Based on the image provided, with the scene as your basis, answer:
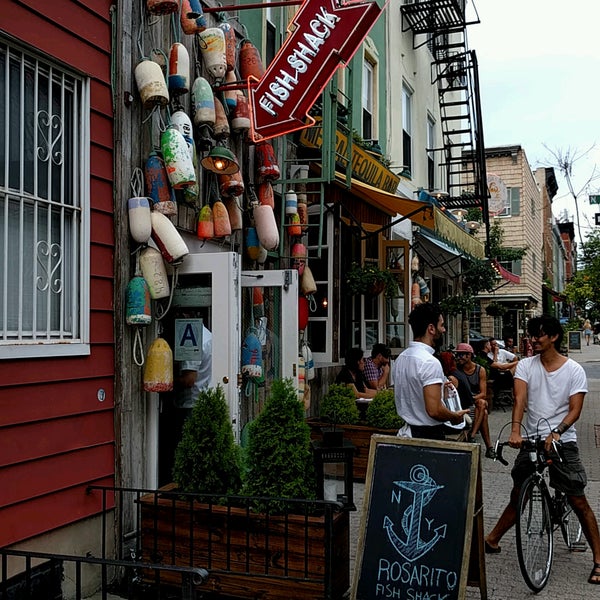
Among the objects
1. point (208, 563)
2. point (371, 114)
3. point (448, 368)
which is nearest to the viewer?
point (208, 563)

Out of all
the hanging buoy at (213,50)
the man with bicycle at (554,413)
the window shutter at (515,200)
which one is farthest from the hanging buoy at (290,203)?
the window shutter at (515,200)

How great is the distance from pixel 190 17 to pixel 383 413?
4.84 metres

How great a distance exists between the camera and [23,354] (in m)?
4.33

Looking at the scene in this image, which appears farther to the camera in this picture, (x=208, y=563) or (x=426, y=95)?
(x=426, y=95)

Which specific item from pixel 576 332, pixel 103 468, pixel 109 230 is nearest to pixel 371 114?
pixel 109 230

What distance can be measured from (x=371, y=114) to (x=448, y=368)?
16.3 ft

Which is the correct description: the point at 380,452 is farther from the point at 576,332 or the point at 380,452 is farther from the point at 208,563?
the point at 576,332

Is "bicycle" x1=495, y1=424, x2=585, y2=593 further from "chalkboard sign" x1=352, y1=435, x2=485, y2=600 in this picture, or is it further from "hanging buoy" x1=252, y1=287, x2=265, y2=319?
"hanging buoy" x1=252, y1=287, x2=265, y2=319

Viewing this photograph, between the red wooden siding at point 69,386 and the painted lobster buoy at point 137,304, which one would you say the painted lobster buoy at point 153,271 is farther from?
the red wooden siding at point 69,386

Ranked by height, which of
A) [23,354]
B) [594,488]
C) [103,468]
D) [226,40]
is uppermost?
[226,40]

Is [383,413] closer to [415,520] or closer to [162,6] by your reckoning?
[415,520]

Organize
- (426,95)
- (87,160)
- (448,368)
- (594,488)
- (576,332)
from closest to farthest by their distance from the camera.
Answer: (87,160) < (594,488) < (448,368) < (426,95) < (576,332)

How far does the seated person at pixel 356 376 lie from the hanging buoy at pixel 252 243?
2626 mm

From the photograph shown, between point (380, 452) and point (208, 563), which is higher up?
point (380, 452)
